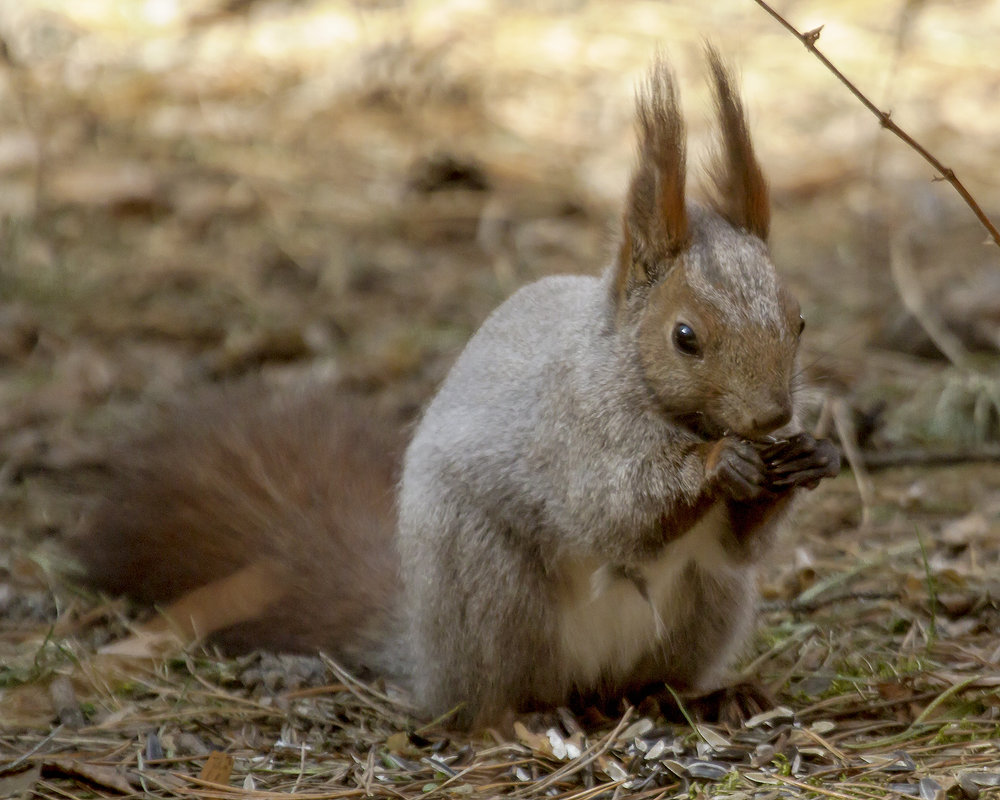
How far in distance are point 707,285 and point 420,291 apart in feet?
9.27

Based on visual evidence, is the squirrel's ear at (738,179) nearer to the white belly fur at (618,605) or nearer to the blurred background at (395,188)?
the white belly fur at (618,605)

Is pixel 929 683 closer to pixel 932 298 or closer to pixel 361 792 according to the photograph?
pixel 361 792

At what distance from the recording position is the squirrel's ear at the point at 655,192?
2279 millimetres

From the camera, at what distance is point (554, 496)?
8.13 feet

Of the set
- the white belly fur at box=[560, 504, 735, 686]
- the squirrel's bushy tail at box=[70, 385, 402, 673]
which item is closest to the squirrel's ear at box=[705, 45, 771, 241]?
the white belly fur at box=[560, 504, 735, 686]

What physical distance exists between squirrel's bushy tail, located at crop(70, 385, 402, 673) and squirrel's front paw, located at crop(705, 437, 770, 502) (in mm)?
910

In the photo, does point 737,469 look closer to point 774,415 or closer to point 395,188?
point 774,415

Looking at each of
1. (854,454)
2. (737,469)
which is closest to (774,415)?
(737,469)

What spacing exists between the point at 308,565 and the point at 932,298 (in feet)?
8.50

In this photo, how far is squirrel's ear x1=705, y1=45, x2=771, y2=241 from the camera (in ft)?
7.79

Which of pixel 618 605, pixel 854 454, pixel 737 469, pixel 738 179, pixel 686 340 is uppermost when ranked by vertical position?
pixel 738 179

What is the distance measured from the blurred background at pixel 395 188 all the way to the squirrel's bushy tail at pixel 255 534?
632 mm

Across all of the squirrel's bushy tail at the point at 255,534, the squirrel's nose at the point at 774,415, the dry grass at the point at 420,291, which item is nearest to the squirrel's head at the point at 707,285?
the squirrel's nose at the point at 774,415

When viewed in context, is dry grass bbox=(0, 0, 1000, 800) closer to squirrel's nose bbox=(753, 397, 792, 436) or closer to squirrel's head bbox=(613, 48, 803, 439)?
squirrel's head bbox=(613, 48, 803, 439)
